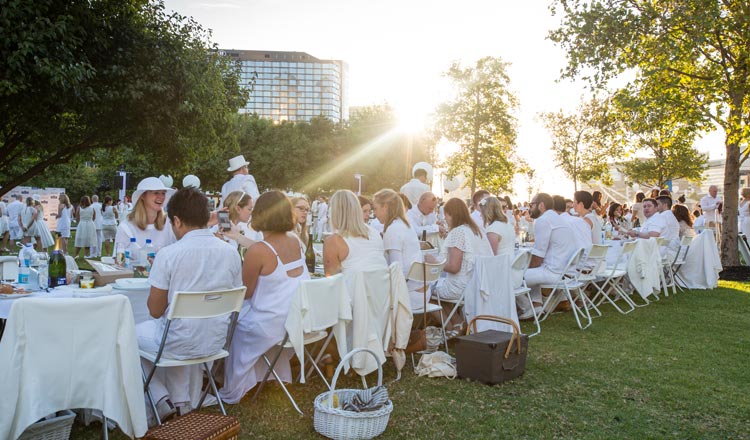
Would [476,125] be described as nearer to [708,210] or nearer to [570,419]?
[708,210]

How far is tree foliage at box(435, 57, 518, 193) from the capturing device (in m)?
28.2

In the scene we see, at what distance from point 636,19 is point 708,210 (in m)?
7.06

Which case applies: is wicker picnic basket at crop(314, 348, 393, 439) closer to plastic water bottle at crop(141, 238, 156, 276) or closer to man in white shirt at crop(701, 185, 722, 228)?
plastic water bottle at crop(141, 238, 156, 276)

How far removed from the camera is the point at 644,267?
27.7ft

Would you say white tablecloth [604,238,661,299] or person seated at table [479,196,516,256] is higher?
person seated at table [479,196,516,256]

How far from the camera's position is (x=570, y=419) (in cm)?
389

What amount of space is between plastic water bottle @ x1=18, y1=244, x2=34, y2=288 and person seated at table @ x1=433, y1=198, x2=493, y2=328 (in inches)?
145

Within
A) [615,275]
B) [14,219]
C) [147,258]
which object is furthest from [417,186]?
[14,219]

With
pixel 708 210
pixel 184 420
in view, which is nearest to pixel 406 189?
pixel 184 420

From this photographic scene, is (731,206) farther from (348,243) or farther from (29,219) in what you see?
(29,219)

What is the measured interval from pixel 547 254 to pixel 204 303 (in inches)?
202

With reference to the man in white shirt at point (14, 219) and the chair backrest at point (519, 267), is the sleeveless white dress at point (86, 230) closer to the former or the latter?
the man in white shirt at point (14, 219)

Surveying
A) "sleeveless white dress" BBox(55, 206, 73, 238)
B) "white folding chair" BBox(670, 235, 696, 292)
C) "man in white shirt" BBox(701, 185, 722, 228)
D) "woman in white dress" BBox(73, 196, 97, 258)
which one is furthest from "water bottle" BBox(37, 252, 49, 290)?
"man in white shirt" BBox(701, 185, 722, 228)

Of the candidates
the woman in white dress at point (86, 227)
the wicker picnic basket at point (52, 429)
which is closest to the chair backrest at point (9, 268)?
the wicker picnic basket at point (52, 429)
